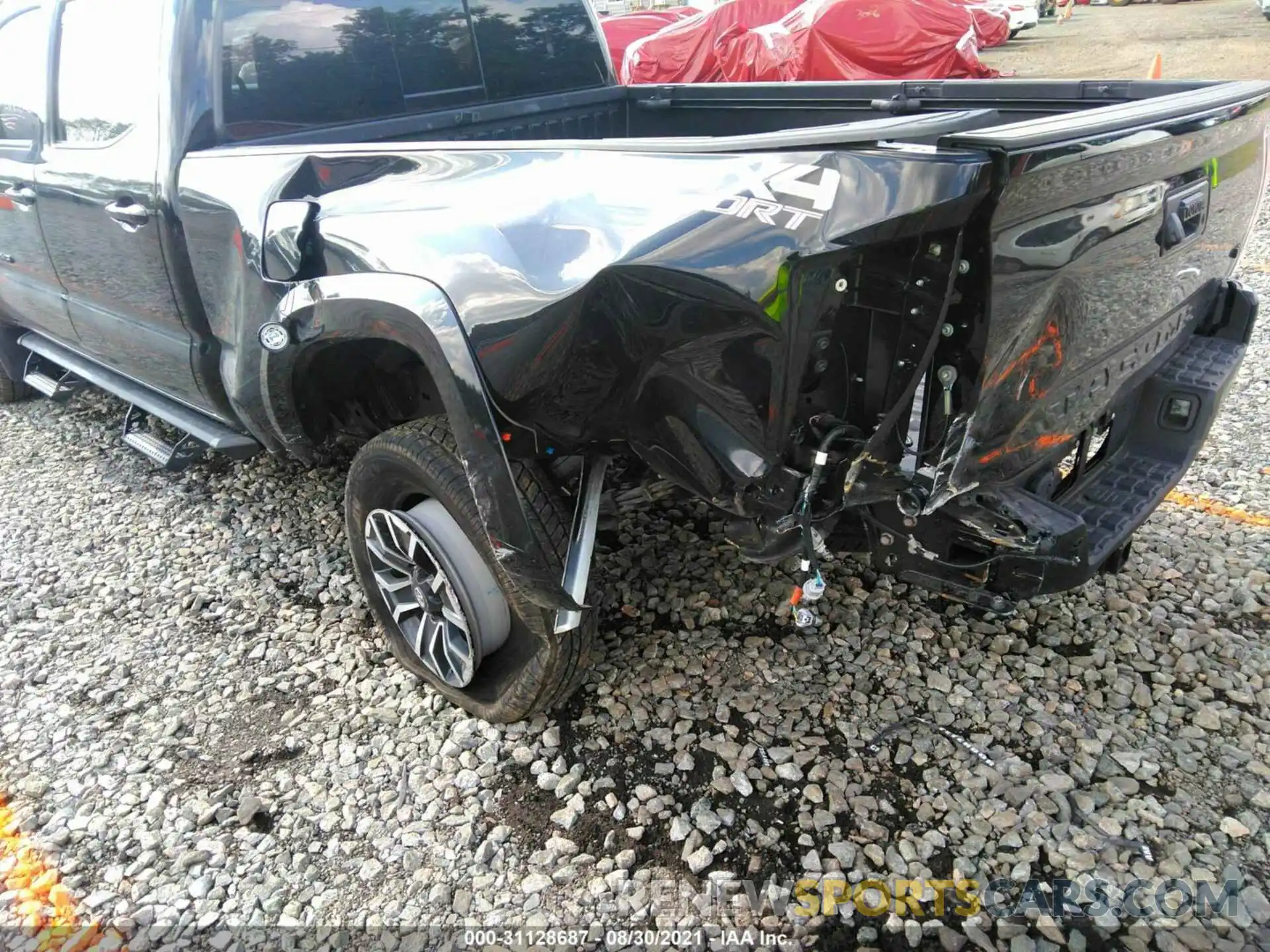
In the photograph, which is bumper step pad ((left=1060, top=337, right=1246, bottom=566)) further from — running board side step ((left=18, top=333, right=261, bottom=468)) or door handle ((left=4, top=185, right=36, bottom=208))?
door handle ((left=4, top=185, right=36, bottom=208))

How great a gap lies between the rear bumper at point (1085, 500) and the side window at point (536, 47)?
253cm

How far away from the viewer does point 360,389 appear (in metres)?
2.86

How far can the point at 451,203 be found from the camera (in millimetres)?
2064

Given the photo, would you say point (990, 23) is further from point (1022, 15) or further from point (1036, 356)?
point (1036, 356)

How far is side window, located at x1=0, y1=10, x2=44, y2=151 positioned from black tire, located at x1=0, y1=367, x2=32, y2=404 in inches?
71.4

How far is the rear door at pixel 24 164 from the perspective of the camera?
3512mm

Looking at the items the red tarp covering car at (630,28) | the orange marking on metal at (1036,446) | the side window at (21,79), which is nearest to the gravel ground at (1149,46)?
the red tarp covering car at (630,28)

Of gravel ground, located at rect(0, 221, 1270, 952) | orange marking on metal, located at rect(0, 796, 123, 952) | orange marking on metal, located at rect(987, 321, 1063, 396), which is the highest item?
orange marking on metal, located at rect(987, 321, 1063, 396)

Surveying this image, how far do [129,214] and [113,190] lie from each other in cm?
18

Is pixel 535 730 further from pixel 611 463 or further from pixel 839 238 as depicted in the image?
pixel 839 238

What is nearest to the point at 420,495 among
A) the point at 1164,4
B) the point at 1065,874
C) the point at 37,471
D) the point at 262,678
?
the point at 262,678

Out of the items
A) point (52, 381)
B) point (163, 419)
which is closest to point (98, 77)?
point (163, 419)

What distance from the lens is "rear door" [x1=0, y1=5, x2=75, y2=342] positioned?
138 inches

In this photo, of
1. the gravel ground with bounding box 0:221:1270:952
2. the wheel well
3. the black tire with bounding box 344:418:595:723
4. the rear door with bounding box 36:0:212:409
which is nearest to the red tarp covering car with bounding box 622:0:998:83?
the rear door with bounding box 36:0:212:409
